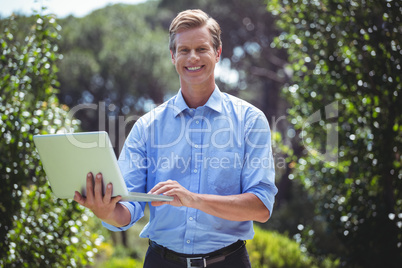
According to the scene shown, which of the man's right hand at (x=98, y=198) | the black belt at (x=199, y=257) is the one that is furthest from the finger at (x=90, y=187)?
the black belt at (x=199, y=257)

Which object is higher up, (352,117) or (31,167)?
(352,117)

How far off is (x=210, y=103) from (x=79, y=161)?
749 mm

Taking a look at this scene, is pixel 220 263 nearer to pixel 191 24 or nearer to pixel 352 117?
pixel 191 24

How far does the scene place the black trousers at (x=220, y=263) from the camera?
2078mm

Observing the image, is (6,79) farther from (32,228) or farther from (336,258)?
(336,258)

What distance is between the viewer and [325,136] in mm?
4617

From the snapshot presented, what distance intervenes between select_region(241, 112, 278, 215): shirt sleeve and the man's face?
0.32 metres

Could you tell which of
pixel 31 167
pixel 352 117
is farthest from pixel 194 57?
pixel 352 117

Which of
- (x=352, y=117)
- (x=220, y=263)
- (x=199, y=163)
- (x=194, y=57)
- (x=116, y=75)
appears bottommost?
(x=220, y=263)

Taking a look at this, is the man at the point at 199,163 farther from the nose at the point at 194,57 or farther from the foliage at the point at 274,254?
the foliage at the point at 274,254

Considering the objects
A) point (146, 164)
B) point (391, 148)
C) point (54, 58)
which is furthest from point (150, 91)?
point (146, 164)

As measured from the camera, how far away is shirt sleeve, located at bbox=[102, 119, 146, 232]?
2.17 metres

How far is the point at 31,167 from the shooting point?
3.98m
